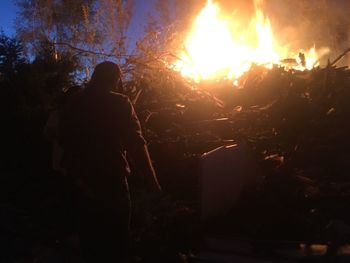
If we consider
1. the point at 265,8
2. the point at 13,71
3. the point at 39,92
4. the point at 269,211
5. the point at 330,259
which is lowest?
the point at 330,259

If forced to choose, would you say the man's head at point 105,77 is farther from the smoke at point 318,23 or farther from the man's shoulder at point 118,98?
the smoke at point 318,23

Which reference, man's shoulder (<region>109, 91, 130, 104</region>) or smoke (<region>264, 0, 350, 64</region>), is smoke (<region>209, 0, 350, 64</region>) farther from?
man's shoulder (<region>109, 91, 130, 104</region>)

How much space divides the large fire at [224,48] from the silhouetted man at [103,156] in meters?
4.81

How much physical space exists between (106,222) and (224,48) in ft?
23.4

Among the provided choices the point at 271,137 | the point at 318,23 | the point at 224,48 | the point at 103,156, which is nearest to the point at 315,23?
the point at 318,23

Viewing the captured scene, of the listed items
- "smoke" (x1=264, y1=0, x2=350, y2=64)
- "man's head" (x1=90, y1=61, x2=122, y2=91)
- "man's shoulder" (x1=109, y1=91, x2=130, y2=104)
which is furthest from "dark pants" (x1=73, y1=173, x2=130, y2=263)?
"smoke" (x1=264, y1=0, x2=350, y2=64)

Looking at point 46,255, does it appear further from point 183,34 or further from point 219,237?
point 183,34

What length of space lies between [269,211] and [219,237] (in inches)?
26.9

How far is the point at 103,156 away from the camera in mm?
3287

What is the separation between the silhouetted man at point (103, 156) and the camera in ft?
10.8

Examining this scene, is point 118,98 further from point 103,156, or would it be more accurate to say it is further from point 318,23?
point 318,23

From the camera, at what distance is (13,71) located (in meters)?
8.17

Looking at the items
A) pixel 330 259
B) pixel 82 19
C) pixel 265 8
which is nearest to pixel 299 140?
pixel 330 259

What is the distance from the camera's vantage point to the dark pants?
334cm
